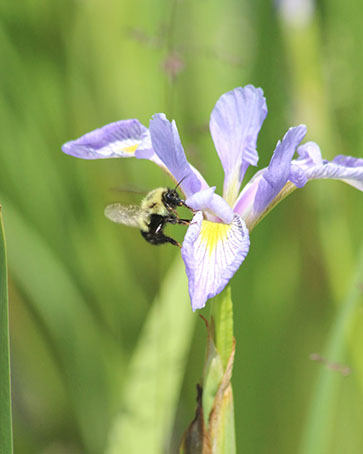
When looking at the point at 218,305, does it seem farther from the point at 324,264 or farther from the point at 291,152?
the point at 324,264

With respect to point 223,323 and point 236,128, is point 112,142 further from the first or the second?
point 223,323

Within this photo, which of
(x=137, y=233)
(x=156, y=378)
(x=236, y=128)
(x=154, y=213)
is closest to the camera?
(x=236, y=128)

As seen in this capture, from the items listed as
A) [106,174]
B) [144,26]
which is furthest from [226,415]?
[144,26]

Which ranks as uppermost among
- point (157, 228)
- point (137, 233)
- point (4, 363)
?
point (137, 233)

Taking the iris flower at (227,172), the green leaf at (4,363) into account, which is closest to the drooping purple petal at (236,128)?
the iris flower at (227,172)

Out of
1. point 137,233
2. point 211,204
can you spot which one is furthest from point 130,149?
point 137,233

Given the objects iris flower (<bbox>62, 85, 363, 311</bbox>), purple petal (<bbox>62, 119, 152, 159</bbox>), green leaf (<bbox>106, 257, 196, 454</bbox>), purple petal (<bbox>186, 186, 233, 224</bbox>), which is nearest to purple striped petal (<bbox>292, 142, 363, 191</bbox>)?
iris flower (<bbox>62, 85, 363, 311</bbox>)
